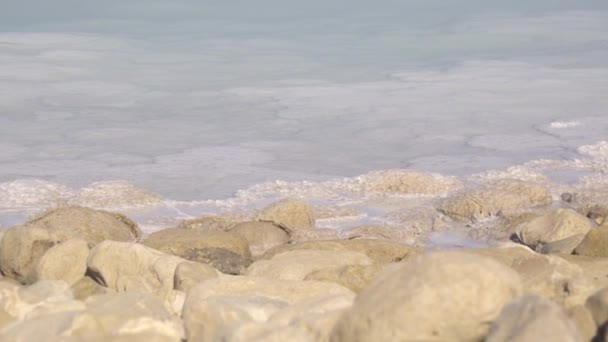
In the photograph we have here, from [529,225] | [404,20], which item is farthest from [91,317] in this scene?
[404,20]

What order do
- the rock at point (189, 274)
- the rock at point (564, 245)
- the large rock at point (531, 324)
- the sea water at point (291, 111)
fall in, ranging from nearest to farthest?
the large rock at point (531, 324) → the rock at point (189, 274) → the rock at point (564, 245) → the sea water at point (291, 111)

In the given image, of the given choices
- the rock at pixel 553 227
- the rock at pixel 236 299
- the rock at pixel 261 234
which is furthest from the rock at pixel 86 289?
the rock at pixel 553 227

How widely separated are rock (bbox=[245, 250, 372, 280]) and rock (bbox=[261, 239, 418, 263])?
55 centimetres

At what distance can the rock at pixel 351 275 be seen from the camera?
4250 mm

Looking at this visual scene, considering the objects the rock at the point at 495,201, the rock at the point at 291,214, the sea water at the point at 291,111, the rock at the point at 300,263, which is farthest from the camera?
the sea water at the point at 291,111

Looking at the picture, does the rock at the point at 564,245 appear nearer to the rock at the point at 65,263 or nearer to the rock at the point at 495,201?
the rock at the point at 495,201

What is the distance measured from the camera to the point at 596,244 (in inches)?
207

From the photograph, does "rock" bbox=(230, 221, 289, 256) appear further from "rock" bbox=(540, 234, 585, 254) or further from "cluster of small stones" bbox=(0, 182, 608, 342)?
"rock" bbox=(540, 234, 585, 254)

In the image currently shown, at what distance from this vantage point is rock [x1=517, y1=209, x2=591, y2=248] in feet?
20.1

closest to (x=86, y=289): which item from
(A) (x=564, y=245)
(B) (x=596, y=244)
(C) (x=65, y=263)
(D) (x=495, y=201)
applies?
(C) (x=65, y=263)

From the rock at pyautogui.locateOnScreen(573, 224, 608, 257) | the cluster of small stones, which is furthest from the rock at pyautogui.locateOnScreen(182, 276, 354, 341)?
the rock at pyautogui.locateOnScreen(573, 224, 608, 257)

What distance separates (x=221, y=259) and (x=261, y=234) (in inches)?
43.0

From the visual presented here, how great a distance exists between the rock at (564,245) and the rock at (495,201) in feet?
4.17

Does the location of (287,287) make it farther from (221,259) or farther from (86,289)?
(221,259)
